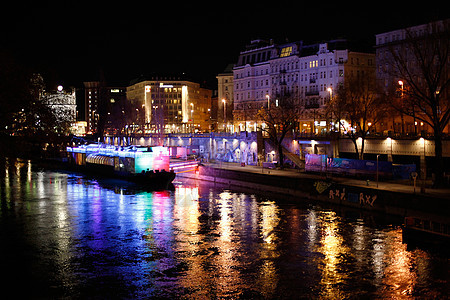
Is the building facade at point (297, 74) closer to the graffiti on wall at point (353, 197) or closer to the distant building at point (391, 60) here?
the distant building at point (391, 60)

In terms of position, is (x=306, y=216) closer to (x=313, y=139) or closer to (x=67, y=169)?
(x=313, y=139)

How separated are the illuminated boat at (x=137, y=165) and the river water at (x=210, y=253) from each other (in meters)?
17.0

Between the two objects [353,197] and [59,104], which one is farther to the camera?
[353,197]

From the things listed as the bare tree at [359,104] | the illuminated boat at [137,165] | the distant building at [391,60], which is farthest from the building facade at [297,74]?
the illuminated boat at [137,165]

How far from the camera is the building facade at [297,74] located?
322 feet

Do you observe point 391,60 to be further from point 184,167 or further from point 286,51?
point 286,51

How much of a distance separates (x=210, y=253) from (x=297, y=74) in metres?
82.2

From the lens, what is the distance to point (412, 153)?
60.5m

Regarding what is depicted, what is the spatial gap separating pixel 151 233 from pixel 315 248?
41.5 ft

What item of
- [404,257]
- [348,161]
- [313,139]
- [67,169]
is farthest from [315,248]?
[67,169]

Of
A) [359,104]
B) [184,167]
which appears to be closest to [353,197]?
[359,104]

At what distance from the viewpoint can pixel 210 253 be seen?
3312 cm

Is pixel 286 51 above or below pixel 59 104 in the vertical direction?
above

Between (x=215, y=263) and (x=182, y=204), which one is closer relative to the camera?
(x=215, y=263)
